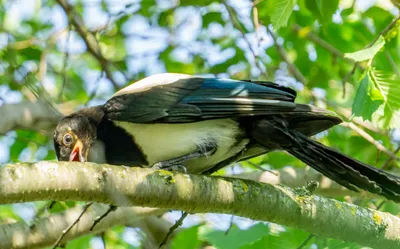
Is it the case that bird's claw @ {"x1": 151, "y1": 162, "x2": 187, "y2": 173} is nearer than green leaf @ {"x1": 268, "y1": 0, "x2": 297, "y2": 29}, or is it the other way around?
green leaf @ {"x1": 268, "y1": 0, "x2": 297, "y2": 29}

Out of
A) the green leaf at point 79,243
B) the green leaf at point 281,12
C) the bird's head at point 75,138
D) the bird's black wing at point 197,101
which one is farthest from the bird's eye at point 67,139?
the green leaf at point 281,12

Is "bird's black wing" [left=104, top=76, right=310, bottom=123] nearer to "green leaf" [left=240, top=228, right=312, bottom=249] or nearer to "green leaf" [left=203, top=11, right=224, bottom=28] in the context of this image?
"green leaf" [left=240, top=228, right=312, bottom=249]

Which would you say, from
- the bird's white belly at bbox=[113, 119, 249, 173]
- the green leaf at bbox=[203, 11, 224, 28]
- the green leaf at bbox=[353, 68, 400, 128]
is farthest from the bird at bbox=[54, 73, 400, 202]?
the green leaf at bbox=[203, 11, 224, 28]

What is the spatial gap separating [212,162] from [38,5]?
3.72 m

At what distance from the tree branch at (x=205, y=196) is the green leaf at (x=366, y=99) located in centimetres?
46

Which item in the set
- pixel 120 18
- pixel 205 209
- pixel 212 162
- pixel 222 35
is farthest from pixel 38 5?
pixel 205 209

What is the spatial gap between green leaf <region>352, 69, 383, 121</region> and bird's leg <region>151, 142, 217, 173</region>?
3.88 feet

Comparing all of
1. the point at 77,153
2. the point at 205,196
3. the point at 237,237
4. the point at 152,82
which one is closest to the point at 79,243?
the point at 77,153

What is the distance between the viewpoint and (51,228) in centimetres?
429

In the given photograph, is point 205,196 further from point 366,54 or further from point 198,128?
point 198,128

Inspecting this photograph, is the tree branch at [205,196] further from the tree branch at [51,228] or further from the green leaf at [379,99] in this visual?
the tree branch at [51,228]

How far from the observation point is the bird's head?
4.42 m

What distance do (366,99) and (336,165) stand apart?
2.36 feet

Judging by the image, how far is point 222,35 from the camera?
23.7 ft
